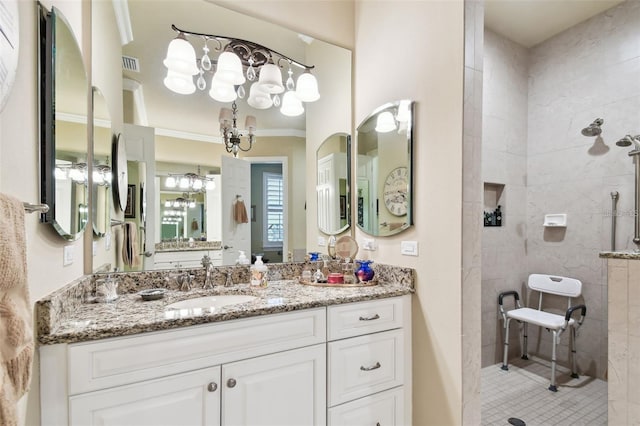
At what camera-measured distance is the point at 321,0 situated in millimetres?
2205

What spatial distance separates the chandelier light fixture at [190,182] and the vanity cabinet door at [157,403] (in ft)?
3.44

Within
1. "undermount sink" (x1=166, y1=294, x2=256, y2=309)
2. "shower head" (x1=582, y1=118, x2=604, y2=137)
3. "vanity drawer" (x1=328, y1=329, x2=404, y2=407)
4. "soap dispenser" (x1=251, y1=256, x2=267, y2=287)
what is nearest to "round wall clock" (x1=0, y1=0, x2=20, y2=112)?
"undermount sink" (x1=166, y1=294, x2=256, y2=309)

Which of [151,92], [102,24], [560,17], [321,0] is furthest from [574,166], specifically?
[102,24]

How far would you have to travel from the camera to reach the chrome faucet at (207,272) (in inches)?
68.0

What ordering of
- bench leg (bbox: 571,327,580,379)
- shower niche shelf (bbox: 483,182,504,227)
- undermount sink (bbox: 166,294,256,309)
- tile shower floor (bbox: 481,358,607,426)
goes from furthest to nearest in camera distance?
shower niche shelf (bbox: 483,182,504,227)
bench leg (bbox: 571,327,580,379)
tile shower floor (bbox: 481,358,607,426)
undermount sink (bbox: 166,294,256,309)

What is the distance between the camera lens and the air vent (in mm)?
1691

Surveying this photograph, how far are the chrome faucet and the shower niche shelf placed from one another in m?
2.46

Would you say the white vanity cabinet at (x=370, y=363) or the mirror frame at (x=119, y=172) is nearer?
the white vanity cabinet at (x=370, y=363)

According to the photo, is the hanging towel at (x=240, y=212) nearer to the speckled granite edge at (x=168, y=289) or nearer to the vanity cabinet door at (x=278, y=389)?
the speckled granite edge at (x=168, y=289)

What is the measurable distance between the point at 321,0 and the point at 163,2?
109 cm

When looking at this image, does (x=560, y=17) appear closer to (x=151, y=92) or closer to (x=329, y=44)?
(x=329, y=44)

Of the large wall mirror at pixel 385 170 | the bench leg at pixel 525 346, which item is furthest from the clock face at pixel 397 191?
the bench leg at pixel 525 346

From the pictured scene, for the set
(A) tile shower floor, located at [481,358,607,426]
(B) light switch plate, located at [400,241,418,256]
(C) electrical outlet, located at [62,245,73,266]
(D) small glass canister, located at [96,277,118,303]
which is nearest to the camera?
(C) electrical outlet, located at [62,245,73,266]

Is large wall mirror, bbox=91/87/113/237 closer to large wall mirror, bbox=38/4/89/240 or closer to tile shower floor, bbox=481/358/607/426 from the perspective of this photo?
large wall mirror, bbox=38/4/89/240
